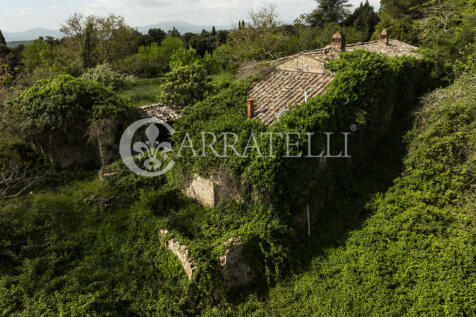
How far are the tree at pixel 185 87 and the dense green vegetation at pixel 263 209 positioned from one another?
363 centimetres

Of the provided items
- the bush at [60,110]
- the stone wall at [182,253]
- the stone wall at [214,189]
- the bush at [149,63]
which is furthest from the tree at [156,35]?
the stone wall at [182,253]

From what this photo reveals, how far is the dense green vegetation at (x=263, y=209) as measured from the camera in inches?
316

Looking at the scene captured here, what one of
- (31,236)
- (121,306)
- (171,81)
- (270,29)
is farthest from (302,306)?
(270,29)

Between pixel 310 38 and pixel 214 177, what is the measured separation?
29.9 m

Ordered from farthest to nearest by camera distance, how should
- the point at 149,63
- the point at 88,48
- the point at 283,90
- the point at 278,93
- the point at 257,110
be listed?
the point at 149,63, the point at 88,48, the point at 283,90, the point at 278,93, the point at 257,110

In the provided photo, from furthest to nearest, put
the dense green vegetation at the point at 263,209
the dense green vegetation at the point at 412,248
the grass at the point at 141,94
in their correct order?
the grass at the point at 141,94, the dense green vegetation at the point at 263,209, the dense green vegetation at the point at 412,248

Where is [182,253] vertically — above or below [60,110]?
below

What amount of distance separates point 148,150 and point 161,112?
200 inches

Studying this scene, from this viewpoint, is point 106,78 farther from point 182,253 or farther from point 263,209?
point 263,209

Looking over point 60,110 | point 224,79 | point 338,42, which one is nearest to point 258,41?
point 224,79

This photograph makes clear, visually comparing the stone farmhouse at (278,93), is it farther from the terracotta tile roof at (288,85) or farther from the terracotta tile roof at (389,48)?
the terracotta tile roof at (389,48)

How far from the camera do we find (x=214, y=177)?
10.1m

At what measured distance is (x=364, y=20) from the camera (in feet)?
133

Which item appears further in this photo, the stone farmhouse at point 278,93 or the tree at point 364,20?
the tree at point 364,20
